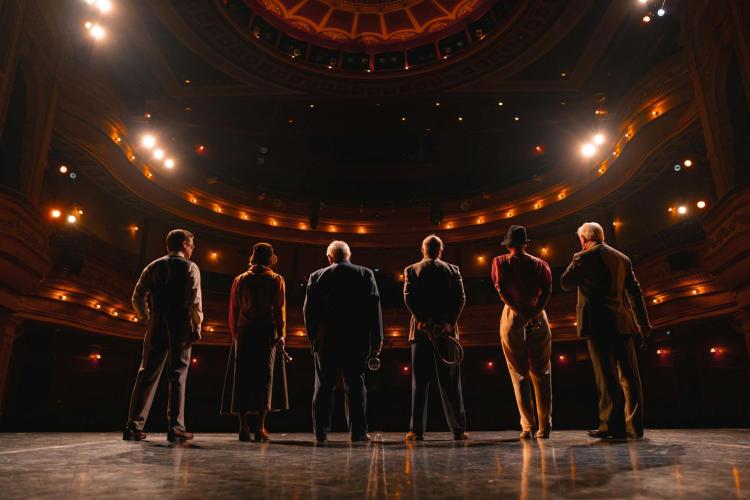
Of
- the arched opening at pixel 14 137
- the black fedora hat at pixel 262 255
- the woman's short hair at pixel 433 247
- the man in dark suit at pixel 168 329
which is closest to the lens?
the man in dark suit at pixel 168 329

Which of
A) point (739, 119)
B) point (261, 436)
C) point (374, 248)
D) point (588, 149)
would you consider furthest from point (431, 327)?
point (374, 248)

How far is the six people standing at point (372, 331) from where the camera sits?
12.2ft

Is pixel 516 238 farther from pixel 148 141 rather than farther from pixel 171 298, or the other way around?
pixel 148 141

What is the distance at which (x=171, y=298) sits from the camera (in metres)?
3.97

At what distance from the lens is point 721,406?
1307cm

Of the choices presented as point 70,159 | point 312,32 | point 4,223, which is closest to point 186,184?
point 70,159

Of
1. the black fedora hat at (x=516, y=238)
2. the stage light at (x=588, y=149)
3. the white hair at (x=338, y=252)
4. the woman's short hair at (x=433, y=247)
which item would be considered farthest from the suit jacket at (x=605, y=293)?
the stage light at (x=588, y=149)

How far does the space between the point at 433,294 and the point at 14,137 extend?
5795 millimetres

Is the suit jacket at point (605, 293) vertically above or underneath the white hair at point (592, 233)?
underneath

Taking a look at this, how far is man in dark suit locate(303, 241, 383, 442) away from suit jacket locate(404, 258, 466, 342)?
1.07 ft

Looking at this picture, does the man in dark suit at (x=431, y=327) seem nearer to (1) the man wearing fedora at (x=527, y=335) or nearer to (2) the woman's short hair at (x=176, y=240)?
(1) the man wearing fedora at (x=527, y=335)

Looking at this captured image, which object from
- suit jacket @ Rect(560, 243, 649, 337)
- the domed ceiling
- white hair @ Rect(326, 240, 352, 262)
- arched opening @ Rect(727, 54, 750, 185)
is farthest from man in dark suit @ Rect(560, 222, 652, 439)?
the domed ceiling

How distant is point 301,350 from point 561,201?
11140 mm

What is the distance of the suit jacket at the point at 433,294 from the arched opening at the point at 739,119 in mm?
4450
